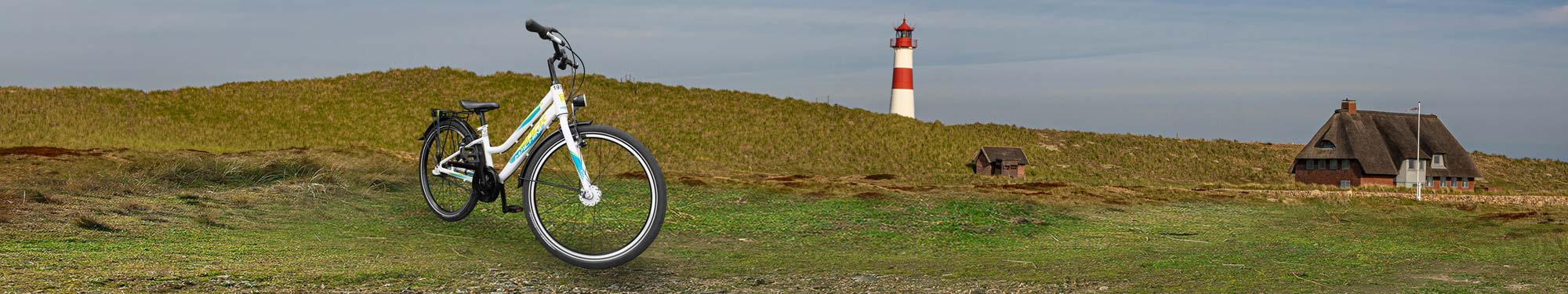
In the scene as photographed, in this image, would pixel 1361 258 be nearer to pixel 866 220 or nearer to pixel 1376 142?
pixel 866 220

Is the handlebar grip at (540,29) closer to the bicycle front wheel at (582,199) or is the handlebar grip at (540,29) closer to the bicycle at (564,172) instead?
the bicycle at (564,172)

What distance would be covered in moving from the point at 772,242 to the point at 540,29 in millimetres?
4978

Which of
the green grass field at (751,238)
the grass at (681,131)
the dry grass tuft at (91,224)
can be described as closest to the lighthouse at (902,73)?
the grass at (681,131)

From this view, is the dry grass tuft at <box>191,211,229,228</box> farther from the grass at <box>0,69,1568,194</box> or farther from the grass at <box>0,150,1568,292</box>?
the grass at <box>0,69,1568,194</box>

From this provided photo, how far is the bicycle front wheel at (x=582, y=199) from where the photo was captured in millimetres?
7094

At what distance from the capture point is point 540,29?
7770 millimetres

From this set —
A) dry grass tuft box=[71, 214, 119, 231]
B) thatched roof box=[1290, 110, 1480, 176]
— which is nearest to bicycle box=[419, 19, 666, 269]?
dry grass tuft box=[71, 214, 119, 231]

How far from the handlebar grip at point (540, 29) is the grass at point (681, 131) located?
91.5 ft

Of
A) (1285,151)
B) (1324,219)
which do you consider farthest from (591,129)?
(1285,151)

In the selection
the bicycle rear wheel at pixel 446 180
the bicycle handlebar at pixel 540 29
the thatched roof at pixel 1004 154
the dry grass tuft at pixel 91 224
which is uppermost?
the bicycle handlebar at pixel 540 29

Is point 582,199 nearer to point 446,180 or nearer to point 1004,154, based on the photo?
point 446,180

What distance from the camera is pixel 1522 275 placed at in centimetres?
957

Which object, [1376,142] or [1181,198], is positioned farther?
[1376,142]

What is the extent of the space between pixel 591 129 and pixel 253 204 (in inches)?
321
